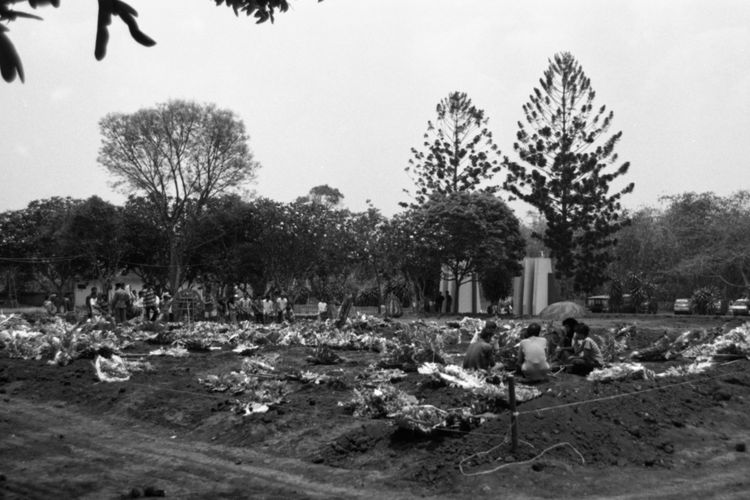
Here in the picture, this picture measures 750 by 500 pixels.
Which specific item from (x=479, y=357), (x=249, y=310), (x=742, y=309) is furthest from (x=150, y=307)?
(x=742, y=309)

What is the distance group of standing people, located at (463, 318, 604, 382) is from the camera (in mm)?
9992

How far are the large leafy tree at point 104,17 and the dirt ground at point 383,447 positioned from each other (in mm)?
4134

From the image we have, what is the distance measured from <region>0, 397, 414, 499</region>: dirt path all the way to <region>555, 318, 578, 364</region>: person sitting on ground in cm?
572

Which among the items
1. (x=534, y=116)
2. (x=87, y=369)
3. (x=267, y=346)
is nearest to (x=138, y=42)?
(x=87, y=369)

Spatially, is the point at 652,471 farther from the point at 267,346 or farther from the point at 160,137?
the point at 160,137

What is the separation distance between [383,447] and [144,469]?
2.49 meters

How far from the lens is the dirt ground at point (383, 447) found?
6.78 m

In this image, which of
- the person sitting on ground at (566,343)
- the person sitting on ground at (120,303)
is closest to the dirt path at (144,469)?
the person sitting on ground at (566,343)

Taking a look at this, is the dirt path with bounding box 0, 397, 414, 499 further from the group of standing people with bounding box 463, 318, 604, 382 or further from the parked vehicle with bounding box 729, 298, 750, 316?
the parked vehicle with bounding box 729, 298, 750, 316

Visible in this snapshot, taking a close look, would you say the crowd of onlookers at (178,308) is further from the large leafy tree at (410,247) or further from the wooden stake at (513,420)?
the wooden stake at (513,420)

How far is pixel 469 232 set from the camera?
38.4 meters

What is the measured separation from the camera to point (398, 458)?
7449 mm

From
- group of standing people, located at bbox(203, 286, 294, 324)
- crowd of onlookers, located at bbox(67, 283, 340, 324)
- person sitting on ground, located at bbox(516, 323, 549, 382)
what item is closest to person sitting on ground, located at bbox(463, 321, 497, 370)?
person sitting on ground, located at bbox(516, 323, 549, 382)

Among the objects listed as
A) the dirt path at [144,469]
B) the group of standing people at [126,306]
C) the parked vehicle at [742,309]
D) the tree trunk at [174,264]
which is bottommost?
the dirt path at [144,469]
